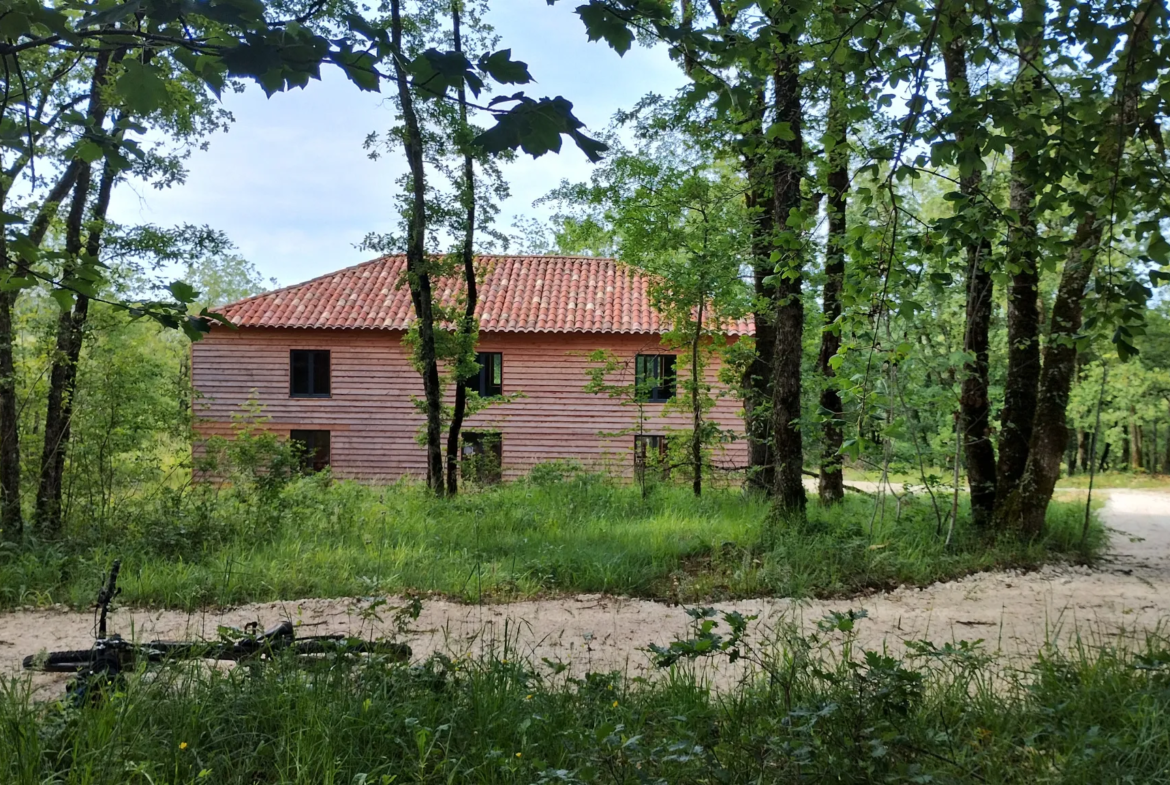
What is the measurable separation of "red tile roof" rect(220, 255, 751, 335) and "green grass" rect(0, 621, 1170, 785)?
1520cm

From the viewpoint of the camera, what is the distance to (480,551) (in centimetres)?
746

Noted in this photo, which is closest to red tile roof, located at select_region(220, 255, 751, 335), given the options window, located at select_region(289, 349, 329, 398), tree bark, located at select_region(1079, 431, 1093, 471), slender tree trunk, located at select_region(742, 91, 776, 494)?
window, located at select_region(289, 349, 329, 398)

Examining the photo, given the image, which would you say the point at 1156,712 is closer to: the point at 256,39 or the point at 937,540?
the point at 256,39

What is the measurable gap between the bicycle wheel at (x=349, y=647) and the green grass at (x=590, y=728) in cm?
12

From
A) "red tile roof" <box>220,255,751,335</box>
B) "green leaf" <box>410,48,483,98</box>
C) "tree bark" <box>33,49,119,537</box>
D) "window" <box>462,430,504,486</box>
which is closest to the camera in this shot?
"green leaf" <box>410,48,483,98</box>

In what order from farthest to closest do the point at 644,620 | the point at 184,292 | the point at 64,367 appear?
the point at 64,367
the point at 644,620
the point at 184,292

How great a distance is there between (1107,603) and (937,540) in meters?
1.92

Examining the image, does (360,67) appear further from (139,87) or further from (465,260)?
(465,260)

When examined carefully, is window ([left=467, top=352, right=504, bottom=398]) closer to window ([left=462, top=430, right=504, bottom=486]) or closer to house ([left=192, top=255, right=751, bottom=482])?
house ([left=192, top=255, right=751, bottom=482])

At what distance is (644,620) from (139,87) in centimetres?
494

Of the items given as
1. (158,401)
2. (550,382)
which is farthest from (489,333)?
(158,401)

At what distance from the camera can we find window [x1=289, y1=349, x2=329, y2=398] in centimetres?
1986

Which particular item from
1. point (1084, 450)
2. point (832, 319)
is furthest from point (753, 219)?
point (1084, 450)

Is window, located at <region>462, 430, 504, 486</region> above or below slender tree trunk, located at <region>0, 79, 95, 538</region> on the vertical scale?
below
